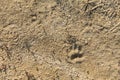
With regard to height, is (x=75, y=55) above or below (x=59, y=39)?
below

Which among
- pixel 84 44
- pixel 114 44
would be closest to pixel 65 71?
pixel 84 44

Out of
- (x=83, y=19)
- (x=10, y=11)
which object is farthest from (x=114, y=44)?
(x=10, y=11)

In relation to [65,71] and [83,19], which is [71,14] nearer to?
[83,19]

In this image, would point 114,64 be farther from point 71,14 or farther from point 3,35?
point 3,35

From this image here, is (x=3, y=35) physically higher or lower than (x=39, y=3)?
lower

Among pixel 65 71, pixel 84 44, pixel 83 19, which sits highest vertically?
pixel 83 19
